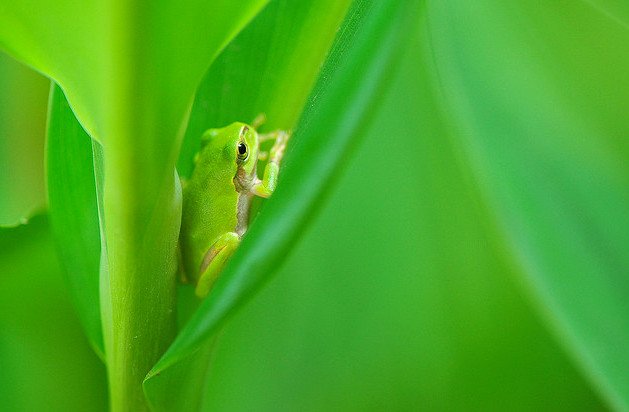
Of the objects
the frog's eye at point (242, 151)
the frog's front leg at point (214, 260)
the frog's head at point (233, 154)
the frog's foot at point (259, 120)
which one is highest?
the frog's eye at point (242, 151)

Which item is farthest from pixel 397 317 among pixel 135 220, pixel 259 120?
pixel 135 220

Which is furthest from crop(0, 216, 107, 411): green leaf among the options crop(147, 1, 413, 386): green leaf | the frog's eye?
crop(147, 1, 413, 386): green leaf

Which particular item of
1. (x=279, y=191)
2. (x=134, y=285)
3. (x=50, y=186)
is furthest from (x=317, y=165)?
(x=50, y=186)

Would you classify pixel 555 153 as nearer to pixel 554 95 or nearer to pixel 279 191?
pixel 554 95

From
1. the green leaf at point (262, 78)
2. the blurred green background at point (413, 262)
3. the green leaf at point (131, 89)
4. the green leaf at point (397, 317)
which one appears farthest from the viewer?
the green leaf at point (397, 317)

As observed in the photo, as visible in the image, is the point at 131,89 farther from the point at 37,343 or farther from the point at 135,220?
the point at 37,343

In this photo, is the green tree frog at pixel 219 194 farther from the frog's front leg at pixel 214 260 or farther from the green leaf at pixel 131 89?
the green leaf at pixel 131 89

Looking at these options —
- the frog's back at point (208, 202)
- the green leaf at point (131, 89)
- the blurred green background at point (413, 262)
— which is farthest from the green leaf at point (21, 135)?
the green leaf at point (131, 89)
